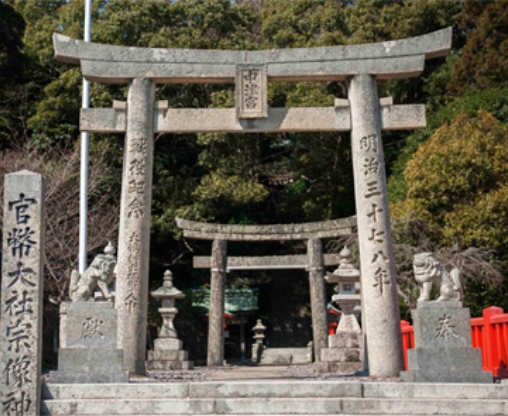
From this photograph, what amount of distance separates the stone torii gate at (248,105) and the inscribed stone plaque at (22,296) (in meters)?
4.10

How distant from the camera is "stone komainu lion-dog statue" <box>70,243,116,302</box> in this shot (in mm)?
10703

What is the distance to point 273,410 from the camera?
346 inches

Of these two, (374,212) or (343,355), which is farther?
(343,355)

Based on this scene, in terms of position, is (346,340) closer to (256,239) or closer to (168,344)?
(168,344)

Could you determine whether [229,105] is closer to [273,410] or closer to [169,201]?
[169,201]

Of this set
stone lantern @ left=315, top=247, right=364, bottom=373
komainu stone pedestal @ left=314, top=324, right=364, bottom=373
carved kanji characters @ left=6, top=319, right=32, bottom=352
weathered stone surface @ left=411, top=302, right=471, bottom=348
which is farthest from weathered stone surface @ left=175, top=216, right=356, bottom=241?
carved kanji characters @ left=6, top=319, right=32, bottom=352

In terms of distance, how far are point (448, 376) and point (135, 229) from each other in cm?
560

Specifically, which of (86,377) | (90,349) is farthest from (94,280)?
(86,377)

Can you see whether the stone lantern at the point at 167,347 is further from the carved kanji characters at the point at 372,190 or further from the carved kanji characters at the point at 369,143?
the carved kanji characters at the point at 369,143

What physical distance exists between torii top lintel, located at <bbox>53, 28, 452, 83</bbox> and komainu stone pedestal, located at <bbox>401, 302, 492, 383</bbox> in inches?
188

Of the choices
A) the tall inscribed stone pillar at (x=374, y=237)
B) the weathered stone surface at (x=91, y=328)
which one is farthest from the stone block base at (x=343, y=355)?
the weathered stone surface at (x=91, y=328)

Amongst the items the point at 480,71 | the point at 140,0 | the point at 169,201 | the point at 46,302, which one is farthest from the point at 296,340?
the point at 140,0

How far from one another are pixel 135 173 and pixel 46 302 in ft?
47.7

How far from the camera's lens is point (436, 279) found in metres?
10.6
